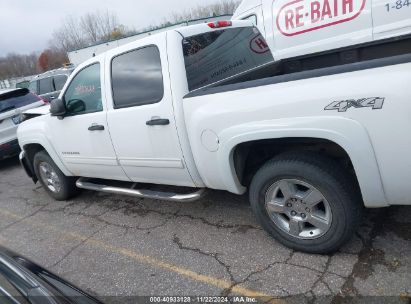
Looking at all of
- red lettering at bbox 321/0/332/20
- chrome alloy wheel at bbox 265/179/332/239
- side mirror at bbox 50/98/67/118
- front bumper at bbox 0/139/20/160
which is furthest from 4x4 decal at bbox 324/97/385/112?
front bumper at bbox 0/139/20/160

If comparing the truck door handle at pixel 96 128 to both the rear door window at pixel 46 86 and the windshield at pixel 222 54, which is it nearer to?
the windshield at pixel 222 54

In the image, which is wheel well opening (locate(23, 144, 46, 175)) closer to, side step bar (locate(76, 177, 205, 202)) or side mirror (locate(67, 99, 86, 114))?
side step bar (locate(76, 177, 205, 202))

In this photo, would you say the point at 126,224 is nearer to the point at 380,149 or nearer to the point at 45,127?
the point at 45,127

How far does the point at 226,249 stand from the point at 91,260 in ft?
4.30

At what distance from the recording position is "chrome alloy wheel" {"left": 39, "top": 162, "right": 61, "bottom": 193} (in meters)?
4.84

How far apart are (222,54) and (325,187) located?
5.51 ft

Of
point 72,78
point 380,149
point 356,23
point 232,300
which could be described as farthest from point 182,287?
point 356,23

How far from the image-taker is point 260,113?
2.46 meters

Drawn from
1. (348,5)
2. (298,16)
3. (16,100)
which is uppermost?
(16,100)

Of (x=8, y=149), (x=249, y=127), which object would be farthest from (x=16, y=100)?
(x=249, y=127)

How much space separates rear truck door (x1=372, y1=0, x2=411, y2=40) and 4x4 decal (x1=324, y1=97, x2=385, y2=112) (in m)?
4.11

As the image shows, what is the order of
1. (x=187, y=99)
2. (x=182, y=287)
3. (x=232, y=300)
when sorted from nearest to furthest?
(x=232, y=300)
(x=182, y=287)
(x=187, y=99)

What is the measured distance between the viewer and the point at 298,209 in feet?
8.71

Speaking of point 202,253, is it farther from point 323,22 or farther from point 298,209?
point 323,22
